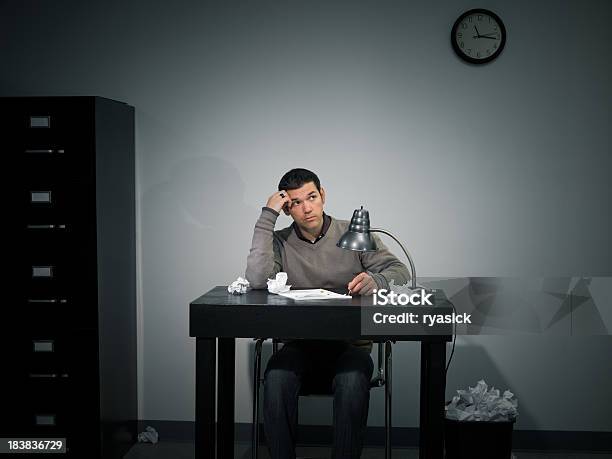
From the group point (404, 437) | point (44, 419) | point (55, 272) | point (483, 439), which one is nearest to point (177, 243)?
point (55, 272)

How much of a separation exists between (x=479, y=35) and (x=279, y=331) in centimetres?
196

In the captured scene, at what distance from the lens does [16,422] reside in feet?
11.6

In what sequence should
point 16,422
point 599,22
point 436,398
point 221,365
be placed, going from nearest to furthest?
point 436,398 < point 221,365 < point 16,422 < point 599,22

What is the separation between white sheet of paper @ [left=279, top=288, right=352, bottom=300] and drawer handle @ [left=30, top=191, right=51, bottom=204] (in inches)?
48.6

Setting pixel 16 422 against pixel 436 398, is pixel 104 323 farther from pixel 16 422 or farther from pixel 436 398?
pixel 436 398

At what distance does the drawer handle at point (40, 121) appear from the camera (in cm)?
343

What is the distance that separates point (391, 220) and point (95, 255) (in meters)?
1.53

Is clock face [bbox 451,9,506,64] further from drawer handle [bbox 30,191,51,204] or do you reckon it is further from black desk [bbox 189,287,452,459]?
drawer handle [bbox 30,191,51,204]

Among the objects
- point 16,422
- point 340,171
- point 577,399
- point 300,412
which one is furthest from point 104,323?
point 577,399

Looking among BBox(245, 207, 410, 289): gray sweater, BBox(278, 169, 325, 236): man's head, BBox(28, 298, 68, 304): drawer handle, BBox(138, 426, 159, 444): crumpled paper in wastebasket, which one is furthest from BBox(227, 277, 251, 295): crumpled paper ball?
BBox(138, 426, 159, 444): crumpled paper in wastebasket

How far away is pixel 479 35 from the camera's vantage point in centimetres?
380

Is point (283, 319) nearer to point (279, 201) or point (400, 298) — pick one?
point (400, 298)

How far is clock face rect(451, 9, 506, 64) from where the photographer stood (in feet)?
12.5

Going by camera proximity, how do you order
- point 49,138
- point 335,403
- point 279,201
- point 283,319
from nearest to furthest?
point 283,319, point 335,403, point 279,201, point 49,138
